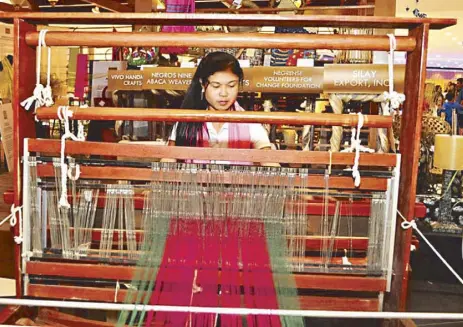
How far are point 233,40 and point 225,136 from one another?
0.60 metres

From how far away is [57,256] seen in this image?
1429 mm

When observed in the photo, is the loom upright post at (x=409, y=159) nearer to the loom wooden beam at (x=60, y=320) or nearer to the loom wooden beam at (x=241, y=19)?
the loom wooden beam at (x=241, y=19)

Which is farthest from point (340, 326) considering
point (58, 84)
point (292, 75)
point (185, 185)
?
point (58, 84)

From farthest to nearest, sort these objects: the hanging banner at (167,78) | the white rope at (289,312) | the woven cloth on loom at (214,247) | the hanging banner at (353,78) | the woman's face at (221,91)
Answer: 1. the hanging banner at (353,78)
2. the hanging banner at (167,78)
3. the woman's face at (221,91)
4. the woven cloth on loom at (214,247)
5. the white rope at (289,312)

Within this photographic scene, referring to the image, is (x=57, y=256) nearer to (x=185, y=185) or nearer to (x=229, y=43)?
(x=185, y=185)

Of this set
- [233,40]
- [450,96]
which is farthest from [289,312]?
[450,96]

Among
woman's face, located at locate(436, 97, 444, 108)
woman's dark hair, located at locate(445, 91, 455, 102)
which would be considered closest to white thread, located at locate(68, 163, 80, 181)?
woman's face, located at locate(436, 97, 444, 108)

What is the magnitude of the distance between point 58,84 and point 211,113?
473 cm

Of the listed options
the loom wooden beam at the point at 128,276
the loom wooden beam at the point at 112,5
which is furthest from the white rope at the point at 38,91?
the loom wooden beam at the point at 112,5

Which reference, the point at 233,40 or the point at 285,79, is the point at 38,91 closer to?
the point at 233,40

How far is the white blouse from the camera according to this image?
184 centimetres

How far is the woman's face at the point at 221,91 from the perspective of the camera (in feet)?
5.83

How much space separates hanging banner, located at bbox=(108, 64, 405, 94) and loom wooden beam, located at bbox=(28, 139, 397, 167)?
1730 mm

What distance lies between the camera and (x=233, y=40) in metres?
1.33
